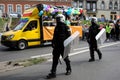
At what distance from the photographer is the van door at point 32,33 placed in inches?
820

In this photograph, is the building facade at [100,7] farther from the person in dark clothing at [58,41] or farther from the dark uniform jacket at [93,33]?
the person in dark clothing at [58,41]

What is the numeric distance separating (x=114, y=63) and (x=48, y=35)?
9.08m

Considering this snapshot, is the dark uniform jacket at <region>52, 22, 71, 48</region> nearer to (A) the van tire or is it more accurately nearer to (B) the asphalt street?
(B) the asphalt street

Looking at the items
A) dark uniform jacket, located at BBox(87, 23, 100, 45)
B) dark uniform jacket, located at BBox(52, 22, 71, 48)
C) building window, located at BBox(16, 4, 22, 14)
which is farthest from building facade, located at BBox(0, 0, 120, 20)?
dark uniform jacket, located at BBox(52, 22, 71, 48)

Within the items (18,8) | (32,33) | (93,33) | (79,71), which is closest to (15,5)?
(18,8)

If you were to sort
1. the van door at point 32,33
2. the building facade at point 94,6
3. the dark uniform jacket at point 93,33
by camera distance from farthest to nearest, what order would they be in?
the building facade at point 94,6 < the van door at point 32,33 < the dark uniform jacket at point 93,33

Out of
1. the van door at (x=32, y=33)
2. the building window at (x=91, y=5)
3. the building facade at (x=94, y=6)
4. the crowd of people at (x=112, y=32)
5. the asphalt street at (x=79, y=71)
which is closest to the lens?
the asphalt street at (x=79, y=71)

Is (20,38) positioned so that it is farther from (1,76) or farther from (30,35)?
(1,76)

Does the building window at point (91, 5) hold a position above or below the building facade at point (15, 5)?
below

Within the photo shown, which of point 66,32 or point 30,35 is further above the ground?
point 66,32

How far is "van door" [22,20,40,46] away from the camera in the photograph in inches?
820

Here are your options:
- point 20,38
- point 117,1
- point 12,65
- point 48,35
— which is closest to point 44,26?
point 48,35

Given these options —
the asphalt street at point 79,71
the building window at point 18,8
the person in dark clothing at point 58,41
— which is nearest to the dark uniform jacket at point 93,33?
the asphalt street at point 79,71

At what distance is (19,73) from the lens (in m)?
11.6
